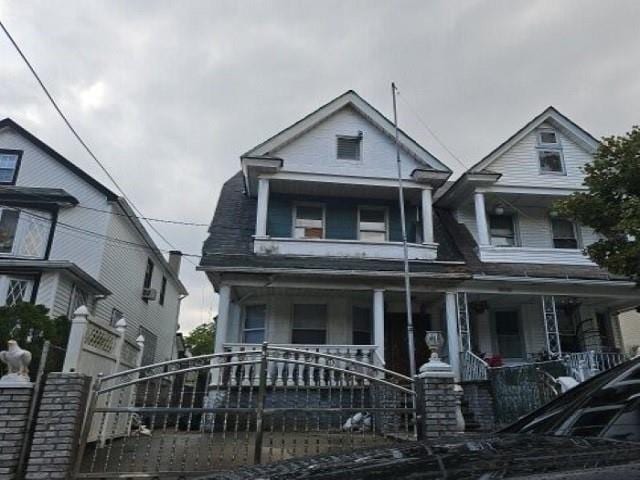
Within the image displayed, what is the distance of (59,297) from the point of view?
41.7 ft

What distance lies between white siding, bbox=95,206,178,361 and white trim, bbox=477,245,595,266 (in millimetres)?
11613

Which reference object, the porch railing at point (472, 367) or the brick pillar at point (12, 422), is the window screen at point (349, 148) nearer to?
the porch railing at point (472, 367)

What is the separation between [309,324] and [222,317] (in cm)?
250

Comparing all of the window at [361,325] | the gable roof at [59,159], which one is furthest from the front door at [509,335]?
the gable roof at [59,159]

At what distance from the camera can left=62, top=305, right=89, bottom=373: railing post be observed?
5.48m

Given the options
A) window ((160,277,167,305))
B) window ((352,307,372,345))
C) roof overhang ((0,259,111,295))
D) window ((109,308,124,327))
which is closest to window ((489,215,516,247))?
window ((352,307,372,345))

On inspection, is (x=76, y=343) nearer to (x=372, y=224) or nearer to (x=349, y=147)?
(x=372, y=224)

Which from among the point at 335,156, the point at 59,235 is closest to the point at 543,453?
the point at 335,156

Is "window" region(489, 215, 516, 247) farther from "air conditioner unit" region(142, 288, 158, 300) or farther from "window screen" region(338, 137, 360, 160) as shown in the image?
"air conditioner unit" region(142, 288, 158, 300)

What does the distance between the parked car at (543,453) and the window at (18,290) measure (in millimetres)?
13186

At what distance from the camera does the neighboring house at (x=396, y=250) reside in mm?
10633

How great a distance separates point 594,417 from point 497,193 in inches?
461

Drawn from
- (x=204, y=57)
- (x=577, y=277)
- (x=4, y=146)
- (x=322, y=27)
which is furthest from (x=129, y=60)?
(x=577, y=277)

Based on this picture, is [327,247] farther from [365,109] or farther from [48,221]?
[48,221]
